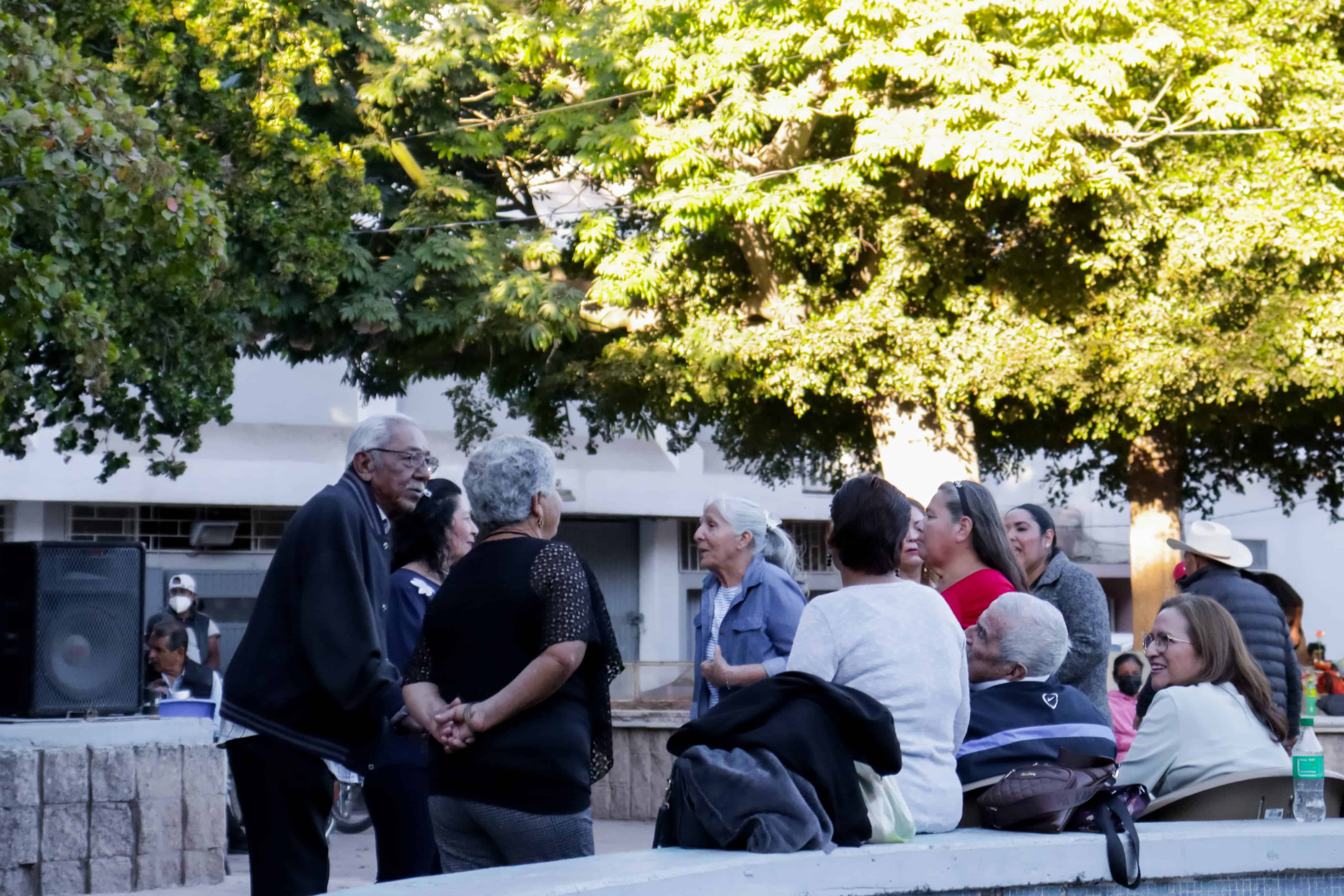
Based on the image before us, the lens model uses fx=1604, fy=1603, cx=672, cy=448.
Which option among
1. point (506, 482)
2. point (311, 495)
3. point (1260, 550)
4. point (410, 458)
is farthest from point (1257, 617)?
point (1260, 550)

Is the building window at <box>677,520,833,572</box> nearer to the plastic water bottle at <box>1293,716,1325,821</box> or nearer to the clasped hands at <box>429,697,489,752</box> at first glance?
the plastic water bottle at <box>1293,716,1325,821</box>

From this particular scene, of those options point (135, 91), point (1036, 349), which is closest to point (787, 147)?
point (1036, 349)

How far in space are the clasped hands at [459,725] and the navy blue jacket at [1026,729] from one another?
130 cm

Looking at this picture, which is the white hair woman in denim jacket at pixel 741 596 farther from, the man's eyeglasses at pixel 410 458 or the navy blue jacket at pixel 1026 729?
the man's eyeglasses at pixel 410 458

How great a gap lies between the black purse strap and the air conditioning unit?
23111mm

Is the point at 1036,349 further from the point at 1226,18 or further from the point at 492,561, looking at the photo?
the point at 492,561

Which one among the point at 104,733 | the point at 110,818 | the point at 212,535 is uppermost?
the point at 212,535

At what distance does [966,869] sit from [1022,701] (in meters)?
0.78

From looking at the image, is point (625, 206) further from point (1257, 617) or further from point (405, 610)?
point (405, 610)

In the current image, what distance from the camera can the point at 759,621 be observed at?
5609mm

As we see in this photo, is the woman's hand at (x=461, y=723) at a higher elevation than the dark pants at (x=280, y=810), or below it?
higher

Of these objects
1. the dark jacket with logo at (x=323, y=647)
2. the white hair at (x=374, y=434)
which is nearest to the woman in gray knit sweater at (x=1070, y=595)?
Answer: the white hair at (x=374, y=434)

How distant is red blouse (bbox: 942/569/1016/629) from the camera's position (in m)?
4.99

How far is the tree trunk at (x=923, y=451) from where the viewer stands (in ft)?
52.7
